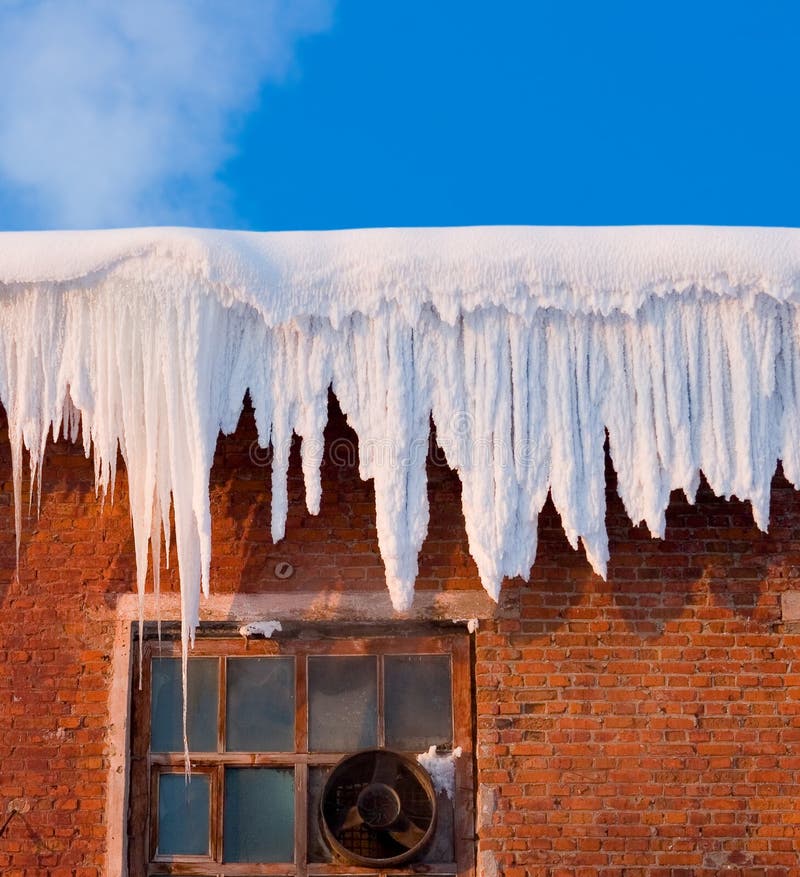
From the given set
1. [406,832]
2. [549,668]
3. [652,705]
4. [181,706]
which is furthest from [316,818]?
[652,705]

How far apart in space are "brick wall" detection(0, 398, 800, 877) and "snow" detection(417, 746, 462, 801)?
0.59 ft

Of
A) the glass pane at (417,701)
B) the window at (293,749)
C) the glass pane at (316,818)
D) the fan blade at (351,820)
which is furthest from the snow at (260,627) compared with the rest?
the fan blade at (351,820)

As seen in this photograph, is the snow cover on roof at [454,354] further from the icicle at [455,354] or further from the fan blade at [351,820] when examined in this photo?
the fan blade at [351,820]

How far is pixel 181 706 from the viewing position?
5.91 meters

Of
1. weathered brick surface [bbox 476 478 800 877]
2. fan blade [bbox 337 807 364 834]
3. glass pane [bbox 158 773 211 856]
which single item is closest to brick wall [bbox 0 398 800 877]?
weathered brick surface [bbox 476 478 800 877]

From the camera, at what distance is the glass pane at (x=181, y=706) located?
5.86 meters

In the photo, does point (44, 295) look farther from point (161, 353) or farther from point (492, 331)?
point (492, 331)

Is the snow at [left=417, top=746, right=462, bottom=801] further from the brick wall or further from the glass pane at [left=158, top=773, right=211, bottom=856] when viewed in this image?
the glass pane at [left=158, top=773, right=211, bottom=856]

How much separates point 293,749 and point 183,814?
60cm

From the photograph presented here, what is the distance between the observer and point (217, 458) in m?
6.07

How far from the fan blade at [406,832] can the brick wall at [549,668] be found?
1.08 ft

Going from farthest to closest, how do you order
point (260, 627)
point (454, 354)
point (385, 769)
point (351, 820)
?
1. point (260, 627)
2. point (385, 769)
3. point (351, 820)
4. point (454, 354)

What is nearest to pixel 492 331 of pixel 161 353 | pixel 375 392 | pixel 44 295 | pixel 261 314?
pixel 375 392

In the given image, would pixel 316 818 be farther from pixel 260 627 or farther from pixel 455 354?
pixel 455 354
